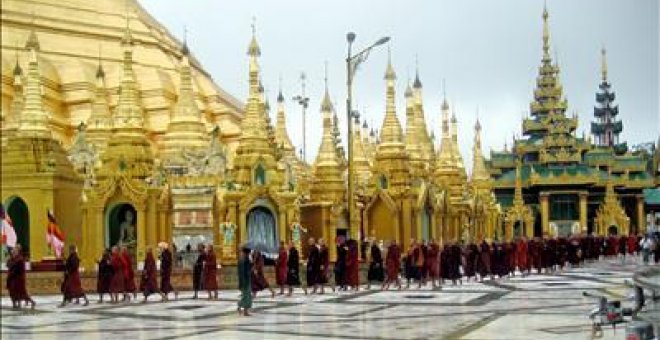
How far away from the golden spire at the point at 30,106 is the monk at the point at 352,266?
422 inches

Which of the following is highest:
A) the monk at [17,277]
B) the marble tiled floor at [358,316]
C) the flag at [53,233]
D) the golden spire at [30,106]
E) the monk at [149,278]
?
the golden spire at [30,106]

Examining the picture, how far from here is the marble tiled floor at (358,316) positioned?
48.0ft

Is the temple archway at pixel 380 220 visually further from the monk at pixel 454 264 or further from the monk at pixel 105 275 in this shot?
the monk at pixel 105 275

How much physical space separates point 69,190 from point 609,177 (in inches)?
2865

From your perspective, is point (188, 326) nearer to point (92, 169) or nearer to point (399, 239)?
point (92, 169)

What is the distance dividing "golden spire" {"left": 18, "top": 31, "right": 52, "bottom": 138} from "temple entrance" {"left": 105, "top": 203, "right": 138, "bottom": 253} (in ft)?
35.7

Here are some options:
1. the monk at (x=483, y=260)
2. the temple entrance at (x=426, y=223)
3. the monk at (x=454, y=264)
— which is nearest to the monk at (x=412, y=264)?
the monk at (x=454, y=264)

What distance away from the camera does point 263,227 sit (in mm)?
32594

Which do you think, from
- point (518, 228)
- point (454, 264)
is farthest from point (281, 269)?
point (518, 228)

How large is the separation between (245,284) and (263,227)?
43.7ft

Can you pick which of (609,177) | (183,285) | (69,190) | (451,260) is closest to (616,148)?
(609,177)

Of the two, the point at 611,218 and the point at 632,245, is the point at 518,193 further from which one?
the point at 632,245

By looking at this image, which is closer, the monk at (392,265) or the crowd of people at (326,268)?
the crowd of people at (326,268)

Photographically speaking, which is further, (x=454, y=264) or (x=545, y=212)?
(x=545, y=212)
